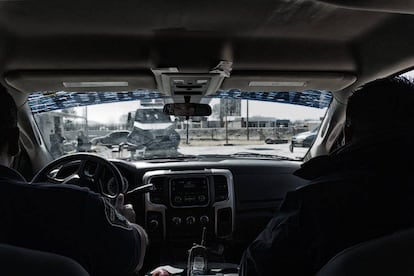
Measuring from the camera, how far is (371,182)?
191cm

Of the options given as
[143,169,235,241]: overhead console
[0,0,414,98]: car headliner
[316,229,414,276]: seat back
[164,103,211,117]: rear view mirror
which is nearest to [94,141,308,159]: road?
[143,169,235,241]: overhead console

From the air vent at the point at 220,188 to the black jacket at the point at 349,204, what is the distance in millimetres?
2943

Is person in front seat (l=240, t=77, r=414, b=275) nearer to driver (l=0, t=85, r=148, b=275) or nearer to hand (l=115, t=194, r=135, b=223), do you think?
driver (l=0, t=85, r=148, b=275)

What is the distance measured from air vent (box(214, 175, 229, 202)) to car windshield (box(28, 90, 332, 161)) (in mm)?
Answer: 383

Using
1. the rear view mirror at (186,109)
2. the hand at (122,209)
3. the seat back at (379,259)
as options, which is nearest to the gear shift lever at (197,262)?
the hand at (122,209)

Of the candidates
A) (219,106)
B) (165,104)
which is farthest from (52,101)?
(219,106)

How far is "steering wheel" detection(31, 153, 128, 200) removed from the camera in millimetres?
3783

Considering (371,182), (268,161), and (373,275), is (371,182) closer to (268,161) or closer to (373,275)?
(373,275)

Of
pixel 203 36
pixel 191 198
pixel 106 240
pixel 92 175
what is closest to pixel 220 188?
pixel 191 198

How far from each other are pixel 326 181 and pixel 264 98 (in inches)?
133

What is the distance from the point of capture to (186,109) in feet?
15.4

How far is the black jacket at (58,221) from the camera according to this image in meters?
2.00

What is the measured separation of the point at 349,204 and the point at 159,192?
3.15 metres

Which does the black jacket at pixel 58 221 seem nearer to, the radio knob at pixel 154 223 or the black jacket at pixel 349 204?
the black jacket at pixel 349 204
